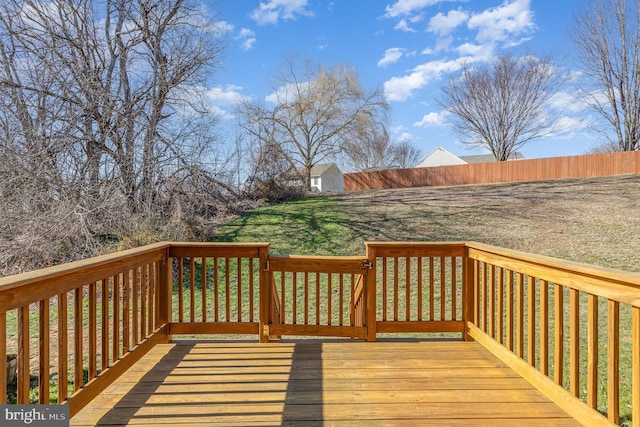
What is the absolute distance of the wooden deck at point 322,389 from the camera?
6.81ft

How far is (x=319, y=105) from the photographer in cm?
2119

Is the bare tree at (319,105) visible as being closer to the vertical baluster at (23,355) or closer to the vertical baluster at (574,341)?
the vertical baluster at (574,341)

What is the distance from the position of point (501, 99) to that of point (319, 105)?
1065 centimetres

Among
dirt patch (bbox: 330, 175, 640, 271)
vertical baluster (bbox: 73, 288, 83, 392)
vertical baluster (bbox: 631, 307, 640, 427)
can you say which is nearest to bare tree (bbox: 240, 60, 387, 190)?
dirt patch (bbox: 330, 175, 640, 271)

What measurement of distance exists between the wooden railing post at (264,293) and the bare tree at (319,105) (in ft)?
56.7

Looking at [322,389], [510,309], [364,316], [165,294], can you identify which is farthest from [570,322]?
[165,294]

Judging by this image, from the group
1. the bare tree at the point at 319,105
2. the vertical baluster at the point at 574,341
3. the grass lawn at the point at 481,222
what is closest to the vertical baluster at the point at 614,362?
the vertical baluster at the point at 574,341

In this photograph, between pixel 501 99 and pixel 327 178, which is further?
pixel 327 178

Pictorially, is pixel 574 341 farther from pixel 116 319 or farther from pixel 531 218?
pixel 531 218

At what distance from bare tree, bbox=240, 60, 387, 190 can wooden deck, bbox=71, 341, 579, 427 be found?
17774 mm

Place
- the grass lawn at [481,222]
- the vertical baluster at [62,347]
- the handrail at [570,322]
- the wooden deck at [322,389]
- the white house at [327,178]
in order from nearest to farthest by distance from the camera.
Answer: the handrail at [570,322] < the vertical baluster at [62,347] < the wooden deck at [322,389] < the grass lawn at [481,222] < the white house at [327,178]

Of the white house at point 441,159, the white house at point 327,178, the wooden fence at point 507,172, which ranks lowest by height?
the wooden fence at point 507,172

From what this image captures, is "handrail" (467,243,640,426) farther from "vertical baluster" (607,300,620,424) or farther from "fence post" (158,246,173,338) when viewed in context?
"fence post" (158,246,173,338)

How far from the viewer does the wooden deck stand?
81.7 inches
